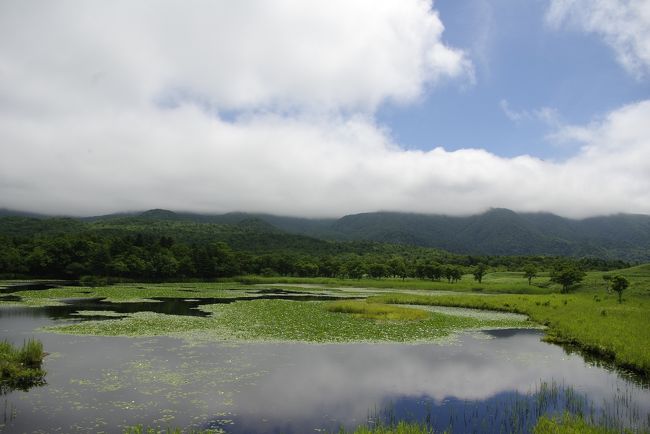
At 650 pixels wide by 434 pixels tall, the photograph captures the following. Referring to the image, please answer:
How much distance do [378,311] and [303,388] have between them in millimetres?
31947

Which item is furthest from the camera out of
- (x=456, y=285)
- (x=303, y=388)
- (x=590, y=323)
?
(x=456, y=285)

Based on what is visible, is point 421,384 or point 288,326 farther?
point 288,326

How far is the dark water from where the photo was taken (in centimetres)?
1917

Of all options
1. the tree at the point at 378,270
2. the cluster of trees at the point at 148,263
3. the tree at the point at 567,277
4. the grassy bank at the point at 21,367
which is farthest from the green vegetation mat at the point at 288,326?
the tree at the point at 378,270

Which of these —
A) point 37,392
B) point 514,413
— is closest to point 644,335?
point 514,413

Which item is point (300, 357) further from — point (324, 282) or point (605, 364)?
point (324, 282)

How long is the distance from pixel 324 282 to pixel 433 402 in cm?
11213

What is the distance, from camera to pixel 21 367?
2480 cm

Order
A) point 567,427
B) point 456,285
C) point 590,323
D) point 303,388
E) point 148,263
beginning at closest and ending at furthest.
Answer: point 567,427
point 303,388
point 590,323
point 456,285
point 148,263

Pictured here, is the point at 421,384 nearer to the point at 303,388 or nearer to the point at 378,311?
the point at 303,388

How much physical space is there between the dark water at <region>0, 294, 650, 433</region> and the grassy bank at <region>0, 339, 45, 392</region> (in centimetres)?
75

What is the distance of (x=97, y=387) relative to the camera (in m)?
22.7

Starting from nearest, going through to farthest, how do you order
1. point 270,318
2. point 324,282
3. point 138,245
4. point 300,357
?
point 300,357, point 270,318, point 324,282, point 138,245

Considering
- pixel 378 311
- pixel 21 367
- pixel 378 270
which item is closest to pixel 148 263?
pixel 378 270
